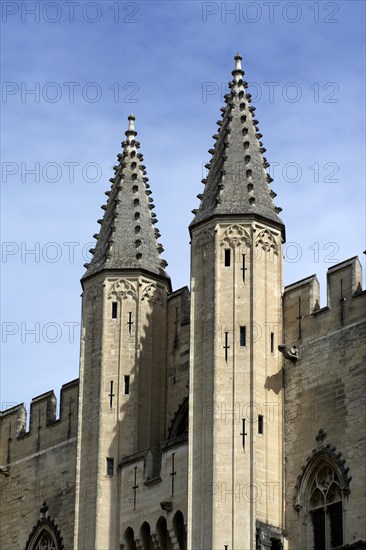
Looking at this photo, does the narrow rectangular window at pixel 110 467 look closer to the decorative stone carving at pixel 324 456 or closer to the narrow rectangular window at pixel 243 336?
the narrow rectangular window at pixel 243 336

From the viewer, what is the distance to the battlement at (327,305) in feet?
138

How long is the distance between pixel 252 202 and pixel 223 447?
5907 mm

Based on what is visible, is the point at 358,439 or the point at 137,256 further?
the point at 137,256

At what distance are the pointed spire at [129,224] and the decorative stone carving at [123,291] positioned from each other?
1.31ft

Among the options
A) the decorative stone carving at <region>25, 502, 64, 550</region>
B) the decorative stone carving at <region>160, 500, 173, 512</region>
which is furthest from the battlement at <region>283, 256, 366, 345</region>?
the decorative stone carving at <region>25, 502, 64, 550</region>

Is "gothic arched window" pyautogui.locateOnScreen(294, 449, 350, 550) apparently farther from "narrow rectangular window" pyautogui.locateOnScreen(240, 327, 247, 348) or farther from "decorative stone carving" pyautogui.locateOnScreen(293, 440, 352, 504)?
"narrow rectangular window" pyautogui.locateOnScreen(240, 327, 247, 348)

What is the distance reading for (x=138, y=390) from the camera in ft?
149

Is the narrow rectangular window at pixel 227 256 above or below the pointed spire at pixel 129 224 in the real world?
below

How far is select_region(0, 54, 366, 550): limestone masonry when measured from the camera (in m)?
41.2

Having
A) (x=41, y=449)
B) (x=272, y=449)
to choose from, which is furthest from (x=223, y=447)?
(x=41, y=449)

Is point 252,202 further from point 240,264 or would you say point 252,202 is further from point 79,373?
point 79,373

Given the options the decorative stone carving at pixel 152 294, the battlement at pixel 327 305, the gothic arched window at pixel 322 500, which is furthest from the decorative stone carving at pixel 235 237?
the gothic arched window at pixel 322 500

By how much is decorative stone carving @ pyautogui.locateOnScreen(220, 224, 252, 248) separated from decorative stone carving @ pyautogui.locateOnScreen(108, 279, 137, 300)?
3.50 meters

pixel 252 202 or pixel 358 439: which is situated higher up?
pixel 252 202
